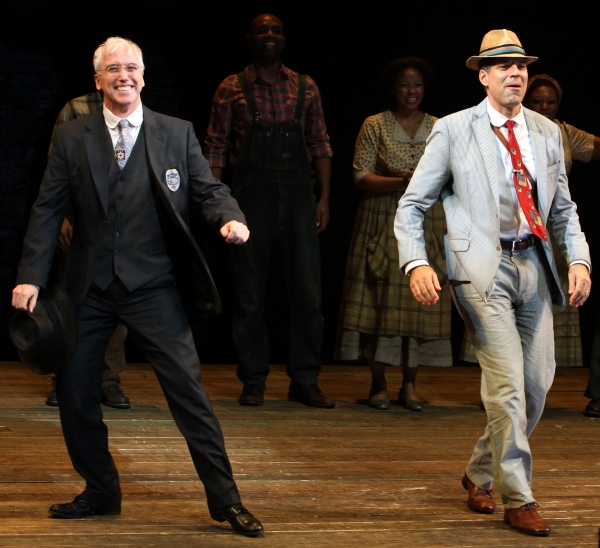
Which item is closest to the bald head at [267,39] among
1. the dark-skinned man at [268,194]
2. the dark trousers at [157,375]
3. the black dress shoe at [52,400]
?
the dark-skinned man at [268,194]

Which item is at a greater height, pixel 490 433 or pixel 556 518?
pixel 490 433

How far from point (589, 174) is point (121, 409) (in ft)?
11.1

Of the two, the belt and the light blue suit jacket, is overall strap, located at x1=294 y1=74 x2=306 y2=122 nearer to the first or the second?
the light blue suit jacket

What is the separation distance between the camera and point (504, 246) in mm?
3518

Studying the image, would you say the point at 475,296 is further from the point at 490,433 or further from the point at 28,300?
the point at 28,300

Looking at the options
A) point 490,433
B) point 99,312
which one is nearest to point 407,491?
point 490,433

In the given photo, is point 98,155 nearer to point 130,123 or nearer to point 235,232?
point 130,123

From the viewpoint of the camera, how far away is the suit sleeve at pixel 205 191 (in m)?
3.39

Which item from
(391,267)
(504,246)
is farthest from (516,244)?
(391,267)

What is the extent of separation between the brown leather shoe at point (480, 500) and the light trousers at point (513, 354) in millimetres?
140

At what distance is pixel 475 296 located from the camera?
3.51 m

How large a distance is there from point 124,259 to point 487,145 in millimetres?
1143

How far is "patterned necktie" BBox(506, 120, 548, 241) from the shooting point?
137 inches

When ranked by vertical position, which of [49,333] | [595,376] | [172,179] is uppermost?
[172,179]
